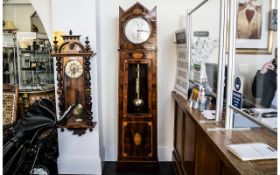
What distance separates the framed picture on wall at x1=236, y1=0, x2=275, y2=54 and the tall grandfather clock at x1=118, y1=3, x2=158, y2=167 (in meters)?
1.16

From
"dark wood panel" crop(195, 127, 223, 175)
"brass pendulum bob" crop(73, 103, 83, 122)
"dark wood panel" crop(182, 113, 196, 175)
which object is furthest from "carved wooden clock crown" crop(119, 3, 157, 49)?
"dark wood panel" crop(195, 127, 223, 175)

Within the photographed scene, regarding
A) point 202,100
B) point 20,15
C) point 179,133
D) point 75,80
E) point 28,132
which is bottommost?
point 179,133

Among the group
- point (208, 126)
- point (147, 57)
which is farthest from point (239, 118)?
point (147, 57)

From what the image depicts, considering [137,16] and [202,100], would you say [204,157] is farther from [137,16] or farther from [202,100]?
[137,16]

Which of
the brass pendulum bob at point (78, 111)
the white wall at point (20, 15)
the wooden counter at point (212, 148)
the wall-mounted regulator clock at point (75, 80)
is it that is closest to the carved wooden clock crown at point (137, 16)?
the wall-mounted regulator clock at point (75, 80)

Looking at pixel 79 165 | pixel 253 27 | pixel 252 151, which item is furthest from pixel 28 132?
pixel 253 27

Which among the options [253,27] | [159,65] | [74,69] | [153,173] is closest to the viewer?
[253,27]

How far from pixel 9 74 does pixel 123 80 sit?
3.25 m

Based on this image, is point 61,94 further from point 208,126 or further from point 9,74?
point 9,74

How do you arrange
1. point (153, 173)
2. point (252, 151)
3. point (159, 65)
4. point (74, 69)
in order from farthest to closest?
1. point (159, 65)
2. point (153, 173)
3. point (74, 69)
4. point (252, 151)

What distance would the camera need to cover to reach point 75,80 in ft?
9.56

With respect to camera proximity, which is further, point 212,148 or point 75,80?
point 75,80

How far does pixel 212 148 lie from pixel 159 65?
1635mm

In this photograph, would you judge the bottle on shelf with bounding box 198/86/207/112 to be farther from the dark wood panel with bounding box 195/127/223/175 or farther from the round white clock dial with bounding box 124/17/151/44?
the round white clock dial with bounding box 124/17/151/44
